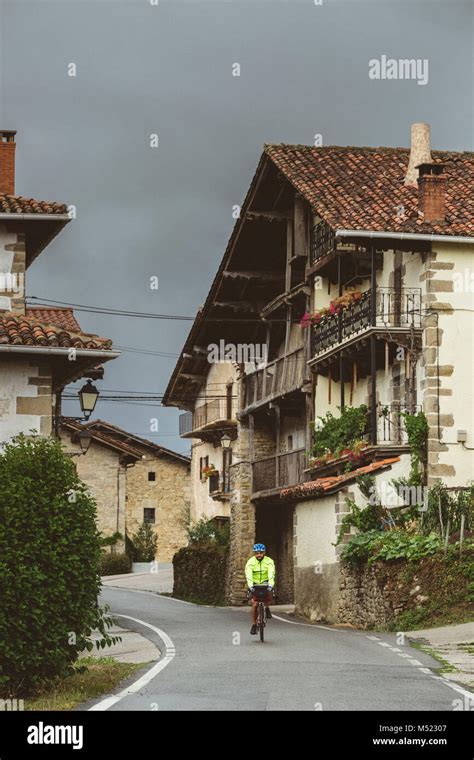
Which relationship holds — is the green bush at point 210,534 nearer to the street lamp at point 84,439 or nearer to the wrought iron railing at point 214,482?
the wrought iron railing at point 214,482

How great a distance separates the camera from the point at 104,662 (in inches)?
734

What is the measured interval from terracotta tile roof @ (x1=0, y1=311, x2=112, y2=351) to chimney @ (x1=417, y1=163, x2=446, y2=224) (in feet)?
41.9

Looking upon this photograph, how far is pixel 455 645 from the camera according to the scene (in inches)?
863

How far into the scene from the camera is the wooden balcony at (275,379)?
3881 cm

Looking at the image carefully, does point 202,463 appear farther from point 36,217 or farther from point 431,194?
point 36,217

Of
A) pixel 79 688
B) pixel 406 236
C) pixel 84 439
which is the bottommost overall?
pixel 79 688

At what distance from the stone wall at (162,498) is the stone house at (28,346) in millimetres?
46110

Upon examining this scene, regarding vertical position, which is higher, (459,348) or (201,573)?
(459,348)

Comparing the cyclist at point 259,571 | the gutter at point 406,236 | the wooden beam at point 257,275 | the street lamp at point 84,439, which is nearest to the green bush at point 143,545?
the wooden beam at point 257,275

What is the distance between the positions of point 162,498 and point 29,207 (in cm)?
4767

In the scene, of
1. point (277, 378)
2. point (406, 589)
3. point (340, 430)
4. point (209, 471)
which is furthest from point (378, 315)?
point (209, 471)

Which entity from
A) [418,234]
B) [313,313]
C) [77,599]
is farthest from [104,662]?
[313,313]

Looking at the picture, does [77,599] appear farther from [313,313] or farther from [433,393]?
[313,313]

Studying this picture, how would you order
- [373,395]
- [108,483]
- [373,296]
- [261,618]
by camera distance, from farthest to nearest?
[108,483] → [373,395] → [373,296] → [261,618]
